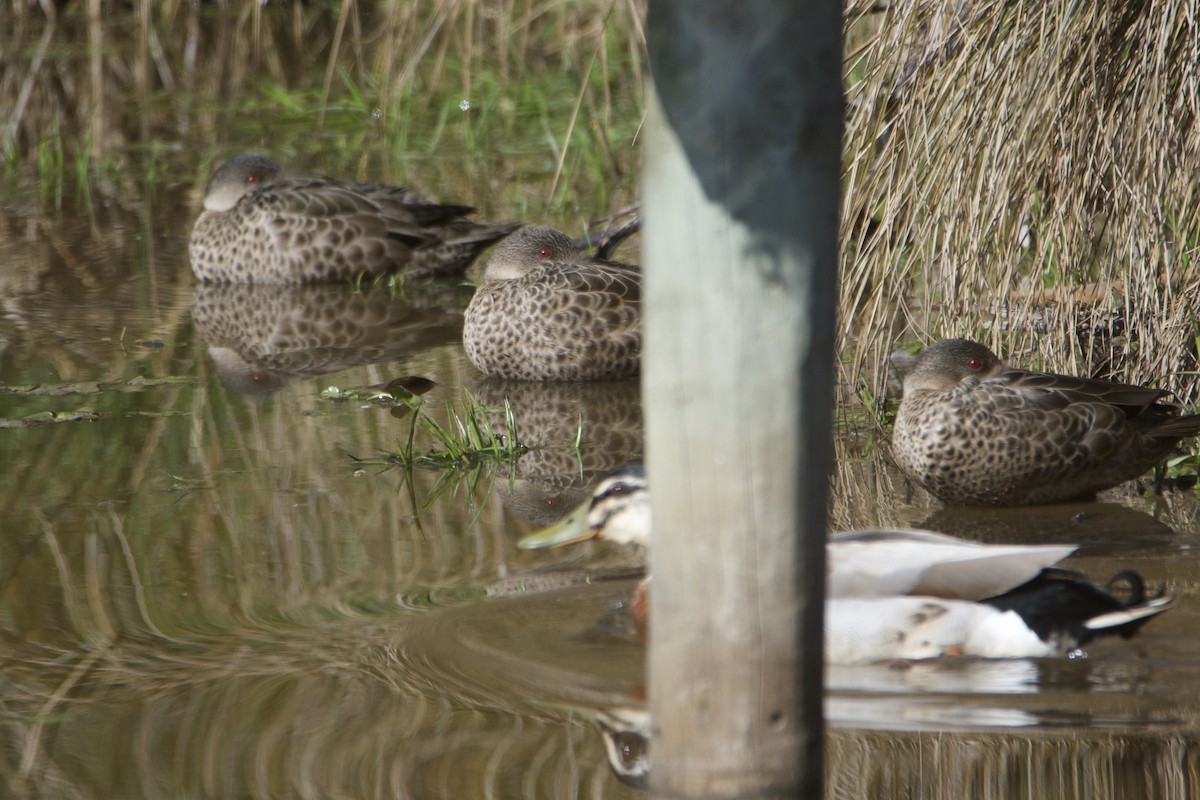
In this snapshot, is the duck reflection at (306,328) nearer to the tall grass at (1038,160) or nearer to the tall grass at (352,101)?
the tall grass at (352,101)

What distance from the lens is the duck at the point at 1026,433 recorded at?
5.22 metres

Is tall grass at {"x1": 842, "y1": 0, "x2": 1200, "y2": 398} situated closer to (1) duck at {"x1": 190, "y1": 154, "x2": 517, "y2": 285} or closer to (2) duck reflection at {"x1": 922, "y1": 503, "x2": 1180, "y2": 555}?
(2) duck reflection at {"x1": 922, "y1": 503, "x2": 1180, "y2": 555}

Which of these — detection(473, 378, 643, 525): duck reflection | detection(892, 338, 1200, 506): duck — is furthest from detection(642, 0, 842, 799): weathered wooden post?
detection(892, 338, 1200, 506): duck

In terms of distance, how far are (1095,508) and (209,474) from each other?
304 centimetres

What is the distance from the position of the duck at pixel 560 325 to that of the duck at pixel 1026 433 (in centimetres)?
187

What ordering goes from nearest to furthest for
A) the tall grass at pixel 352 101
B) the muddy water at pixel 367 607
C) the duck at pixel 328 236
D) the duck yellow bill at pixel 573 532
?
the muddy water at pixel 367 607 < the duck yellow bill at pixel 573 532 < the duck at pixel 328 236 < the tall grass at pixel 352 101

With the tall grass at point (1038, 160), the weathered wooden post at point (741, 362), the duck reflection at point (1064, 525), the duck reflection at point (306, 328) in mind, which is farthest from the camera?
the duck reflection at point (306, 328)

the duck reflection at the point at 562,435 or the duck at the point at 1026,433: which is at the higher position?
the duck at the point at 1026,433

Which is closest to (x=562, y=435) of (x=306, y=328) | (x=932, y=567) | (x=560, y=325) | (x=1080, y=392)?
(x=560, y=325)

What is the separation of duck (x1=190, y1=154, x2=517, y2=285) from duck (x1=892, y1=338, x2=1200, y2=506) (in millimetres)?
4322

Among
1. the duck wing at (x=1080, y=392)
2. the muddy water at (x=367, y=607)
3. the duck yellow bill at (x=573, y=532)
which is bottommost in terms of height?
the muddy water at (x=367, y=607)

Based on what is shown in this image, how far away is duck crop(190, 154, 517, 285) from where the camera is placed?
9180 mm

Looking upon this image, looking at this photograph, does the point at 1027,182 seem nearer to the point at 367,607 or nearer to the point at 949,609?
the point at 949,609

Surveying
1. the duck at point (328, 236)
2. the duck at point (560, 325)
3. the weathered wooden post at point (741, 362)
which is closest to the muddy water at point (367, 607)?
the duck at point (560, 325)
